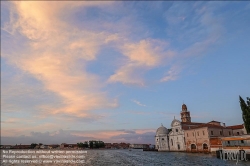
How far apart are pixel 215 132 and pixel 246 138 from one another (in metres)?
32.7

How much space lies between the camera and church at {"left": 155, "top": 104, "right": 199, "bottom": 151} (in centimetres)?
9738

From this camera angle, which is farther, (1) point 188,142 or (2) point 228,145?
(1) point 188,142

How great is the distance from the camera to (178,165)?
43156mm

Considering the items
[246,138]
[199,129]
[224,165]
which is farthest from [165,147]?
[224,165]

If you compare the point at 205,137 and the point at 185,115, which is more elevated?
the point at 185,115

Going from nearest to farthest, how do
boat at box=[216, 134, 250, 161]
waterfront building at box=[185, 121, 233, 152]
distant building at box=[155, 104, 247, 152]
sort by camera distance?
boat at box=[216, 134, 250, 161]
waterfront building at box=[185, 121, 233, 152]
distant building at box=[155, 104, 247, 152]

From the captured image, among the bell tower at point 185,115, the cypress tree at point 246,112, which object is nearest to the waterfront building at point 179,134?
the bell tower at point 185,115

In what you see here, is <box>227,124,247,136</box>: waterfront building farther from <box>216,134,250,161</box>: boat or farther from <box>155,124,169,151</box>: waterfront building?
<box>216,134,250,161</box>: boat

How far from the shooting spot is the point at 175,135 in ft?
331

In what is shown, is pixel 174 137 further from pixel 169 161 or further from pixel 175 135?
pixel 169 161

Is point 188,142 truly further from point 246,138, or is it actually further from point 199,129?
point 246,138

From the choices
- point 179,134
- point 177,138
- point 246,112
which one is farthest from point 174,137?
point 246,112

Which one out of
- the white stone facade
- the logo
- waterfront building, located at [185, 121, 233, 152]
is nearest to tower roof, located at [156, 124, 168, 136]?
the white stone facade

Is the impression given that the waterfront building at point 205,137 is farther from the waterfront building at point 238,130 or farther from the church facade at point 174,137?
the church facade at point 174,137
